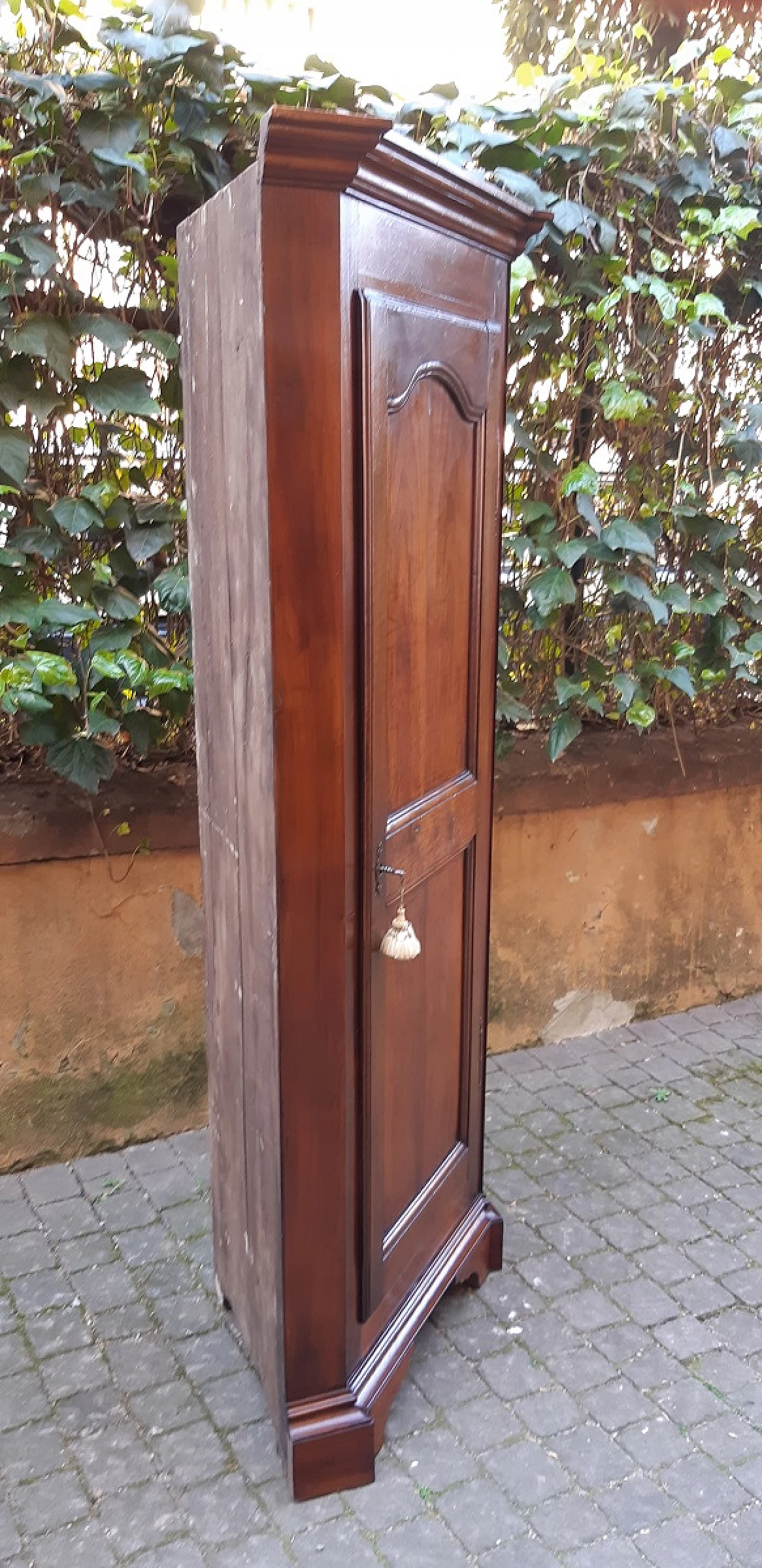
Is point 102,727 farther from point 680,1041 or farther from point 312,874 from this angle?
point 680,1041

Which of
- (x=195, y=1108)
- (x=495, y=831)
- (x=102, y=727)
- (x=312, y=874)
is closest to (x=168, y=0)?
(x=102, y=727)

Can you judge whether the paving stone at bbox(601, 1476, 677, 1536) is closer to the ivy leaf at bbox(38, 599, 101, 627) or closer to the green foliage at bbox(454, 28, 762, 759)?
the green foliage at bbox(454, 28, 762, 759)

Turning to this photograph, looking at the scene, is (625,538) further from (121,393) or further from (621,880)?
(121,393)

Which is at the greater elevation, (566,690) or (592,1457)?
(566,690)

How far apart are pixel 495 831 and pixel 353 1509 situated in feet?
6.88

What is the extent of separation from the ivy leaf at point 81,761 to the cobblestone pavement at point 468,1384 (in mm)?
1203

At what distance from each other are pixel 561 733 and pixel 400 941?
1.70m

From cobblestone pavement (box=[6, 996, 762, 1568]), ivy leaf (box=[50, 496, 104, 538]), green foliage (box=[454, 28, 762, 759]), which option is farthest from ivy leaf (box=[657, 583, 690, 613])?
ivy leaf (box=[50, 496, 104, 538])

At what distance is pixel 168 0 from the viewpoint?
261 cm

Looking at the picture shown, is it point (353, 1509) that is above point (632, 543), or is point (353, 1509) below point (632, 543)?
below

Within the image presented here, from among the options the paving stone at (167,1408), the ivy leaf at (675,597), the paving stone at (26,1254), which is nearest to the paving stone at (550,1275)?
the paving stone at (167,1408)

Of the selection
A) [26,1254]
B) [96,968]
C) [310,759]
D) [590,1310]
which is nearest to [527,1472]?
[590,1310]

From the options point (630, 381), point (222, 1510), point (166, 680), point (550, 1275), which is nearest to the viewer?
point (222, 1510)

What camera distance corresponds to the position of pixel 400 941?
6.51 ft
